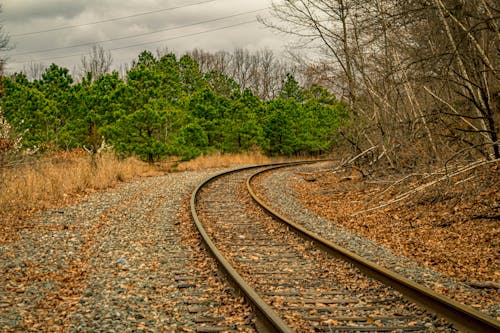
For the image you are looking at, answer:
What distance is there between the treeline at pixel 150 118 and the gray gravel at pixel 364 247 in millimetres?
8225

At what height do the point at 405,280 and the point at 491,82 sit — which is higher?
the point at 491,82

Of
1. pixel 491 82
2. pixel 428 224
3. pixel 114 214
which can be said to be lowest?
pixel 428 224

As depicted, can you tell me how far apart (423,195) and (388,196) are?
1.43 m

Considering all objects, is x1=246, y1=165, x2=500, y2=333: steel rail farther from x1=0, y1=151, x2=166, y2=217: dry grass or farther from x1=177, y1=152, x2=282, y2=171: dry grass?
x1=177, y1=152, x2=282, y2=171: dry grass

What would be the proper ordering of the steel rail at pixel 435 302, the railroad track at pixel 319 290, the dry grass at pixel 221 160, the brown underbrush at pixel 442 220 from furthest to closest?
the dry grass at pixel 221 160 < the brown underbrush at pixel 442 220 < the railroad track at pixel 319 290 < the steel rail at pixel 435 302

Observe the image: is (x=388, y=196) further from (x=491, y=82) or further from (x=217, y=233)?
(x=217, y=233)

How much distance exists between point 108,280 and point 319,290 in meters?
2.73

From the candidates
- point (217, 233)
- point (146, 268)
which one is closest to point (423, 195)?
point (217, 233)

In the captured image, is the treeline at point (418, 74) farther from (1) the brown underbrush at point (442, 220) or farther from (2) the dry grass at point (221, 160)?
(2) the dry grass at point (221, 160)

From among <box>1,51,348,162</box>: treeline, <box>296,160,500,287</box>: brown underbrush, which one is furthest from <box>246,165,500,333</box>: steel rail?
<box>1,51,348,162</box>: treeline

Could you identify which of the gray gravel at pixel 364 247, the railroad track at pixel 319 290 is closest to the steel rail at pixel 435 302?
the railroad track at pixel 319 290

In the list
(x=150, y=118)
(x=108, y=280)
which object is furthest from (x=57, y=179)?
(x=108, y=280)

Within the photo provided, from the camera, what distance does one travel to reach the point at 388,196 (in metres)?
11.6

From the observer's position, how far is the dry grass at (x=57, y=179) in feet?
38.7
